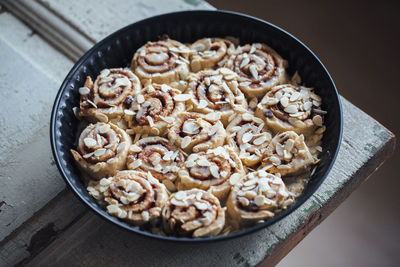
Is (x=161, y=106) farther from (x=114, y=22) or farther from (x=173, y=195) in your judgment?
(x=114, y=22)

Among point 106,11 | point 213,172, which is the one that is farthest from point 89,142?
point 106,11

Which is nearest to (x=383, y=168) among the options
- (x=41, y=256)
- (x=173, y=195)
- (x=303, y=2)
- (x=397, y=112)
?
(x=397, y=112)

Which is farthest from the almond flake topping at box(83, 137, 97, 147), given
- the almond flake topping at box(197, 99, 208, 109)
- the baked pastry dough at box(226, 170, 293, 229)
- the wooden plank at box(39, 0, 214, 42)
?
the wooden plank at box(39, 0, 214, 42)

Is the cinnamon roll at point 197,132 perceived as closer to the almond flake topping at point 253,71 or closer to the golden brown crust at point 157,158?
the golden brown crust at point 157,158

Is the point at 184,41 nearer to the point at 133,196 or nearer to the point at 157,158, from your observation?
the point at 157,158

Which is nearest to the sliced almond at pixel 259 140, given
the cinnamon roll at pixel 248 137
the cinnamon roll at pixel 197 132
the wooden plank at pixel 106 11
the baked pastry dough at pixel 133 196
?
the cinnamon roll at pixel 248 137

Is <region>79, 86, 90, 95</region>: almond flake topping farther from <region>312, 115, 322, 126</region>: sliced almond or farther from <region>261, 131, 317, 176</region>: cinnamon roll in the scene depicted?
<region>312, 115, 322, 126</region>: sliced almond
